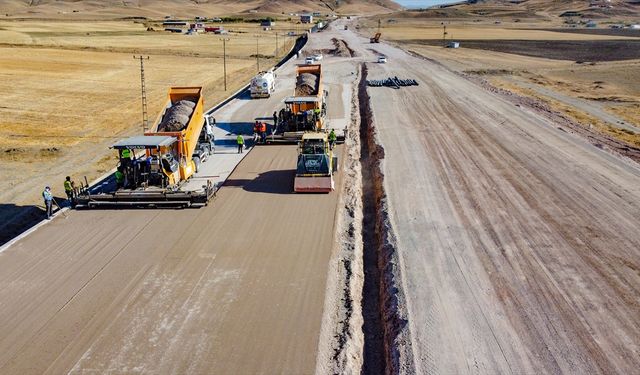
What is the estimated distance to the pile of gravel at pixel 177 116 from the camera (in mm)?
22641

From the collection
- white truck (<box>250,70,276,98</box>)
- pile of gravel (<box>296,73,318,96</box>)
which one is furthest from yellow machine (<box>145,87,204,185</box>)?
white truck (<box>250,70,276,98</box>)

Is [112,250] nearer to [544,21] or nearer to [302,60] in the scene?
[302,60]

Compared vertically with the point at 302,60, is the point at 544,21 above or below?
above

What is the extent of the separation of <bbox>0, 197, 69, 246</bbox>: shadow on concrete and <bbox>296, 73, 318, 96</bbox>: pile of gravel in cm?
1573

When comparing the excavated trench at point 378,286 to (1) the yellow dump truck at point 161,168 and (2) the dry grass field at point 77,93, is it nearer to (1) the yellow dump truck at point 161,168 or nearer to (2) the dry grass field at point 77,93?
(1) the yellow dump truck at point 161,168

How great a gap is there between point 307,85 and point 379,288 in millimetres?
20379

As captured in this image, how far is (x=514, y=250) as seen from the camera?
15141 millimetres

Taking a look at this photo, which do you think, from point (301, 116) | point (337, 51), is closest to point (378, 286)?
point (301, 116)

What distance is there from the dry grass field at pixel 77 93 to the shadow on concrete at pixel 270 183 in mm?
6856

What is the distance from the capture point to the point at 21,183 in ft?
71.9

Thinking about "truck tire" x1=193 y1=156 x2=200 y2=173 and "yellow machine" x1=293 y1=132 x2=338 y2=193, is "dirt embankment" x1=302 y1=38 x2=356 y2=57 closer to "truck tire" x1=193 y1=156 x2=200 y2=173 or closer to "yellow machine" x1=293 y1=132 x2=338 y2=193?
"truck tire" x1=193 y1=156 x2=200 y2=173

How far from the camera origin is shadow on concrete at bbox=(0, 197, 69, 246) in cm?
1756

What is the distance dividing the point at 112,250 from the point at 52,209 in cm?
522

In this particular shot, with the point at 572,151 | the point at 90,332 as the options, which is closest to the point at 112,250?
the point at 90,332
